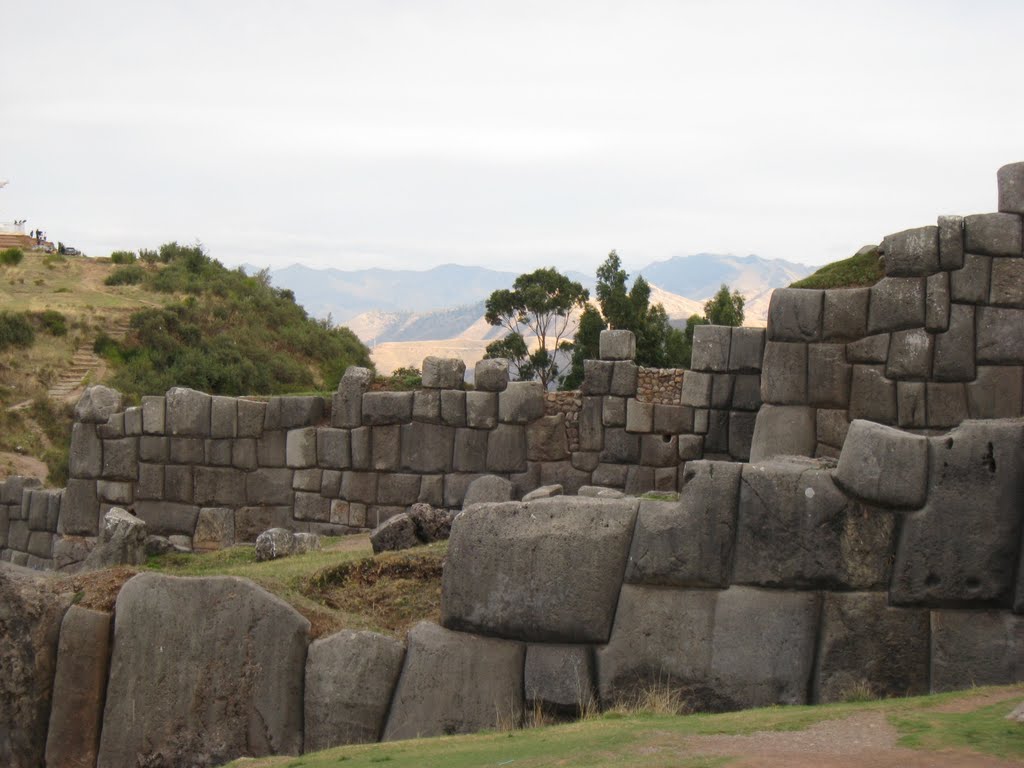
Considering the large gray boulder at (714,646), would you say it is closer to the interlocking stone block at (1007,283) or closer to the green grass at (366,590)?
the green grass at (366,590)

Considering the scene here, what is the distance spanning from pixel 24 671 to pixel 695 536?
514 centimetres

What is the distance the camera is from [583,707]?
9.47 meters

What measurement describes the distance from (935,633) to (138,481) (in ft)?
52.3

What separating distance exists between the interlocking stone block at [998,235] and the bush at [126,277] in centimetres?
4290

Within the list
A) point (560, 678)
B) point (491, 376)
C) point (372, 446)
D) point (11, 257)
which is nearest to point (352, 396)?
point (372, 446)

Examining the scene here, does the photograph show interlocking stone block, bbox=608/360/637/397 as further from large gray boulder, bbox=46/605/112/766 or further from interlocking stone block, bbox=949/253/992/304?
large gray boulder, bbox=46/605/112/766

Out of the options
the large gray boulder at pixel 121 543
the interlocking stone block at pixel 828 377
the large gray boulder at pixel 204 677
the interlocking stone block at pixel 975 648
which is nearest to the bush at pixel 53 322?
the large gray boulder at pixel 121 543

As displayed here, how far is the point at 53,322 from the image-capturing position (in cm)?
4612

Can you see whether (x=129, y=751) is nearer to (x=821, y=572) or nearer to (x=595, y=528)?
(x=595, y=528)

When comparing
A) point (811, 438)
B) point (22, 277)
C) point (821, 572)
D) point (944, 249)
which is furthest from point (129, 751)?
point (22, 277)

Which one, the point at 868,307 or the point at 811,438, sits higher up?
the point at 868,307

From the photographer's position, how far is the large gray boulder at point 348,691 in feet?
Answer: 32.0

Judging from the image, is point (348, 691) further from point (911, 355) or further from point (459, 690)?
point (911, 355)

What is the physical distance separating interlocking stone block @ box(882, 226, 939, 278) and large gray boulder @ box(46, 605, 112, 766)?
11.1m
